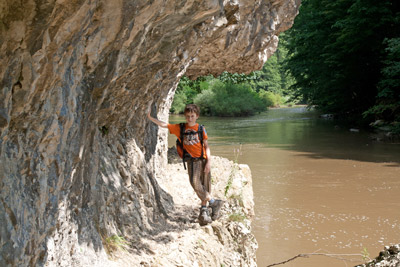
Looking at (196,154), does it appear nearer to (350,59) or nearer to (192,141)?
(192,141)

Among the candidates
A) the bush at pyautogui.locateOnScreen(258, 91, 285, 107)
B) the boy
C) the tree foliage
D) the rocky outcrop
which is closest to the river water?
the rocky outcrop

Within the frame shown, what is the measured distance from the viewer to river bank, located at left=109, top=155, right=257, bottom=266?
439 centimetres

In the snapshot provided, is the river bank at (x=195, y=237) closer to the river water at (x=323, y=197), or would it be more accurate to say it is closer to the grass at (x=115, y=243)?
the grass at (x=115, y=243)

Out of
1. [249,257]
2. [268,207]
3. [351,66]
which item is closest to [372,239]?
[268,207]

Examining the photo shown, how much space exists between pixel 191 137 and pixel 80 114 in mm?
2200

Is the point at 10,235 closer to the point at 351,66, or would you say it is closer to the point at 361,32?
the point at 361,32

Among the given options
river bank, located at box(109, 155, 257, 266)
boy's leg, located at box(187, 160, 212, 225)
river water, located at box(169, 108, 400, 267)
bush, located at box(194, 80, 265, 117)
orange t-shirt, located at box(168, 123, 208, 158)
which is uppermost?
bush, located at box(194, 80, 265, 117)

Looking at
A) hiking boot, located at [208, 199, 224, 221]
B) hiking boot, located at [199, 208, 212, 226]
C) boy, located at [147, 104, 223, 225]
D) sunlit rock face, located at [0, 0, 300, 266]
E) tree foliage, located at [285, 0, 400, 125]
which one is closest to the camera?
sunlit rock face, located at [0, 0, 300, 266]

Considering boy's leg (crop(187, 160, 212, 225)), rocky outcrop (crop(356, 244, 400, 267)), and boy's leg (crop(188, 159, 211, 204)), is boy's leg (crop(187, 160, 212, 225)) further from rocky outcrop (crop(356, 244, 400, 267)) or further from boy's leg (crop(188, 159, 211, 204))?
rocky outcrop (crop(356, 244, 400, 267))

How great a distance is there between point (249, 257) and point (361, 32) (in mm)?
17099

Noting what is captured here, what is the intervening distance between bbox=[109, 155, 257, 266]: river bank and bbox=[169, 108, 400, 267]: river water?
1.13 m

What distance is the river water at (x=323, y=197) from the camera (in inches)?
310

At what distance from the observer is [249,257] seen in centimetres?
584

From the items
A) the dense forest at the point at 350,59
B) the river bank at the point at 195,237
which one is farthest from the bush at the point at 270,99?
the river bank at the point at 195,237
